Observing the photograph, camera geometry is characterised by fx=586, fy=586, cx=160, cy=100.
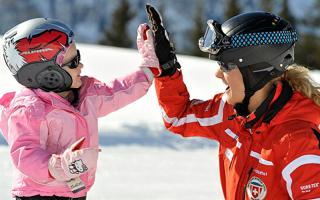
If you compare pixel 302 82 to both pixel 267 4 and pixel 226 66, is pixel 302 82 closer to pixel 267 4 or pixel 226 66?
pixel 226 66

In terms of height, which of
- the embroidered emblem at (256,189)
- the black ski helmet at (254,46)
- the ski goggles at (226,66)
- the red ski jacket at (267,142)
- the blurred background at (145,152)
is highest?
the black ski helmet at (254,46)

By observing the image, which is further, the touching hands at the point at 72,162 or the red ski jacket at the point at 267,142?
the touching hands at the point at 72,162

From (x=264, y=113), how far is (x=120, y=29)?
1141 inches

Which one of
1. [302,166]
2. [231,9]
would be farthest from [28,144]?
[231,9]

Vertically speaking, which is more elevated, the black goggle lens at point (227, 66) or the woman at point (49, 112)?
the black goggle lens at point (227, 66)

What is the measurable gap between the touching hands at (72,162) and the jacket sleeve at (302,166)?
794 millimetres

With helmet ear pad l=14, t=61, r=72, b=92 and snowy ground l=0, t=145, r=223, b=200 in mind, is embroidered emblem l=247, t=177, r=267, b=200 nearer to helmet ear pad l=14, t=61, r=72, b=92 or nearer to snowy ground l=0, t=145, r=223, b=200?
helmet ear pad l=14, t=61, r=72, b=92

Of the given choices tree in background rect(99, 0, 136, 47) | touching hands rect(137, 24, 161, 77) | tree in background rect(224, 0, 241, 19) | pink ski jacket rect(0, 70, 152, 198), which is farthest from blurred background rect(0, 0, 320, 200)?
tree in background rect(224, 0, 241, 19)

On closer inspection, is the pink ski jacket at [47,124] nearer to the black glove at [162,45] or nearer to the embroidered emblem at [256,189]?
the black glove at [162,45]

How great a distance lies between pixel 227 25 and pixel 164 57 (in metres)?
0.41

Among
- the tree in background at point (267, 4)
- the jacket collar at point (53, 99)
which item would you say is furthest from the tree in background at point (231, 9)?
the jacket collar at point (53, 99)

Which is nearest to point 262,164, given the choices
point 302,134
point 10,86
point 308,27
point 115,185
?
point 302,134

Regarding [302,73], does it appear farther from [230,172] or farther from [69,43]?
[69,43]

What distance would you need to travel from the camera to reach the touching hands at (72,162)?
95.8 inches
